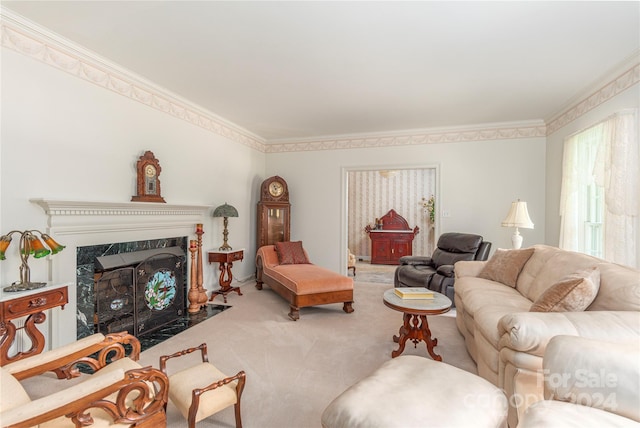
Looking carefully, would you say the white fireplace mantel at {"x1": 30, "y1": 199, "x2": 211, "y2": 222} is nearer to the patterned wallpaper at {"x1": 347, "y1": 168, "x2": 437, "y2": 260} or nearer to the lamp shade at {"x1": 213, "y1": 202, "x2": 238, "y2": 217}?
the lamp shade at {"x1": 213, "y1": 202, "x2": 238, "y2": 217}

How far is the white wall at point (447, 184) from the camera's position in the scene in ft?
15.4

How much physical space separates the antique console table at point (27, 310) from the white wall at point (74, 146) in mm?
338

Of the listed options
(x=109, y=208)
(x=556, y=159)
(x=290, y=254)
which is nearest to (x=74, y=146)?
(x=109, y=208)

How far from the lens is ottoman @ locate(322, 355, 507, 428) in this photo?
3.84ft

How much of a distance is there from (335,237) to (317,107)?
239cm

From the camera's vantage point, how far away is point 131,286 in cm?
308

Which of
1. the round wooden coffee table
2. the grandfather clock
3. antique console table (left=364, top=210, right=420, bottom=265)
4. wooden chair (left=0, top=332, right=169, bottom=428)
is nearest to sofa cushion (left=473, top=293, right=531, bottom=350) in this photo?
the round wooden coffee table

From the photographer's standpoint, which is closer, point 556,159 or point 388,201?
point 556,159

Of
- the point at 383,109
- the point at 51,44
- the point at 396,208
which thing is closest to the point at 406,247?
the point at 396,208

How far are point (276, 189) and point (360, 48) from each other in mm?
3253

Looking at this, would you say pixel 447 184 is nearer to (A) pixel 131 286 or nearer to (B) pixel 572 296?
(B) pixel 572 296

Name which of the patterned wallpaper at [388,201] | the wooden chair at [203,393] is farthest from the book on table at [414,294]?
the patterned wallpaper at [388,201]

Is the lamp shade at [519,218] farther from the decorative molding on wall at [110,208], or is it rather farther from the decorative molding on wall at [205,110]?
the decorative molding on wall at [110,208]

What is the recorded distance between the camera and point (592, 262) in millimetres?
2230
